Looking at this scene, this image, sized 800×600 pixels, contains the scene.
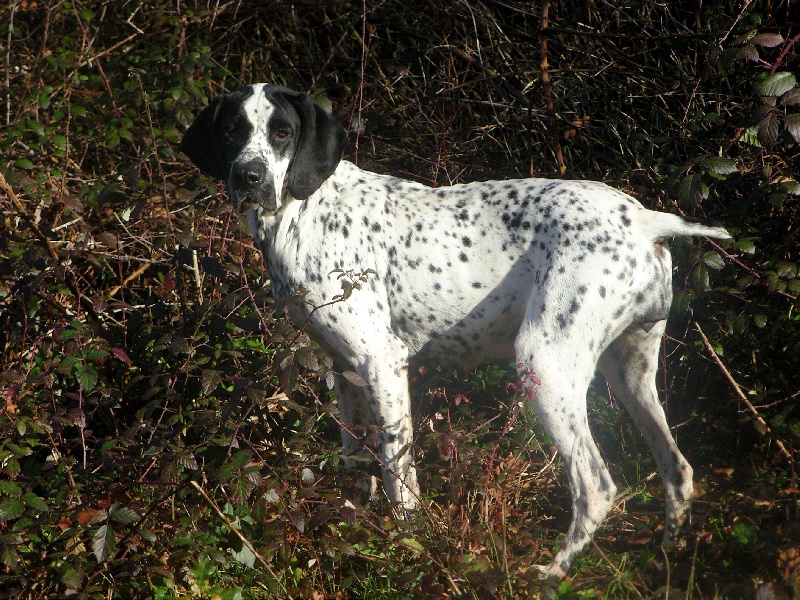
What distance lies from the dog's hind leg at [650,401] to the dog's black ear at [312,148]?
4.47 feet

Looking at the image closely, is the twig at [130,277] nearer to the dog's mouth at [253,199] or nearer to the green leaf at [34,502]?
the dog's mouth at [253,199]

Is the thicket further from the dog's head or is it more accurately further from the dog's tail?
the dog's head

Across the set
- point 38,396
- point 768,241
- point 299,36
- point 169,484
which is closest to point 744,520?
point 768,241

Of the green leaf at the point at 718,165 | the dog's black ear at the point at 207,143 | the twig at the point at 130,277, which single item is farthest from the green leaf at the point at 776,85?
the twig at the point at 130,277

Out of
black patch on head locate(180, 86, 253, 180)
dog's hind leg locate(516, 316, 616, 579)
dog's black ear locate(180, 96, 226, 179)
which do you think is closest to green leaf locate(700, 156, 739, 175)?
dog's hind leg locate(516, 316, 616, 579)

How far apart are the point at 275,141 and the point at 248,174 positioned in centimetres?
23

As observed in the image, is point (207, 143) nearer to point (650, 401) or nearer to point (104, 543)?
point (104, 543)

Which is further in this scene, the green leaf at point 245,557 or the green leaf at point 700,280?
the green leaf at point 700,280

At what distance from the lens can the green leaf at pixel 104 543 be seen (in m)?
2.52

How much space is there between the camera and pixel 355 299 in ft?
10.5

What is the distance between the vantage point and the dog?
3.01 metres

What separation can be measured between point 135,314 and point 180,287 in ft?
1.14

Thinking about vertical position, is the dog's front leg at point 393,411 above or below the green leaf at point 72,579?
above

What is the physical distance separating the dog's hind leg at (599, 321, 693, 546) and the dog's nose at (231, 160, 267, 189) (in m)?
1.55
